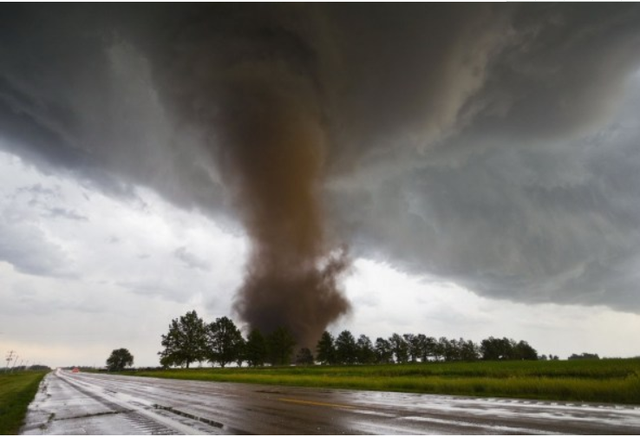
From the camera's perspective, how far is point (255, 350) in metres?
112

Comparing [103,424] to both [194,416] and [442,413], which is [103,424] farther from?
[442,413]

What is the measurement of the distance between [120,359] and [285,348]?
403ft

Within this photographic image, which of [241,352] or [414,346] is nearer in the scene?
[241,352]

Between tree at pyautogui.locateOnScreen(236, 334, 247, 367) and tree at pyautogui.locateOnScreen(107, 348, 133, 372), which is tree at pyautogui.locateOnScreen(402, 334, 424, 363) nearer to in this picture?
tree at pyautogui.locateOnScreen(236, 334, 247, 367)

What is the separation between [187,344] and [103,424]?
311 ft

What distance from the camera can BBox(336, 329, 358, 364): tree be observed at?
136363mm

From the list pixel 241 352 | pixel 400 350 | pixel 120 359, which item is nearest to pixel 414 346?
pixel 400 350

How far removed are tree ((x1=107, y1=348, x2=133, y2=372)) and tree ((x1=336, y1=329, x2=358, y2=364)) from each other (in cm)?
12187

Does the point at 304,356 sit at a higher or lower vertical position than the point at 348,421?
higher

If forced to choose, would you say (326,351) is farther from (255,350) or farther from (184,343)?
(184,343)

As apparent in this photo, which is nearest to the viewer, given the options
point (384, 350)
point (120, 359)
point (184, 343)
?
point (184, 343)

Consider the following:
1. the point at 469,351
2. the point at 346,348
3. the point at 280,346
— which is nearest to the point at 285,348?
the point at 280,346

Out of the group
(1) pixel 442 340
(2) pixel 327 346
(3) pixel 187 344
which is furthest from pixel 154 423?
(1) pixel 442 340

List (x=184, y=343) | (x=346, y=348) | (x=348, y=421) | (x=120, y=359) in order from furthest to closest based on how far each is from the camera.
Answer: (x=120, y=359)
(x=346, y=348)
(x=184, y=343)
(x=348, y=421)
